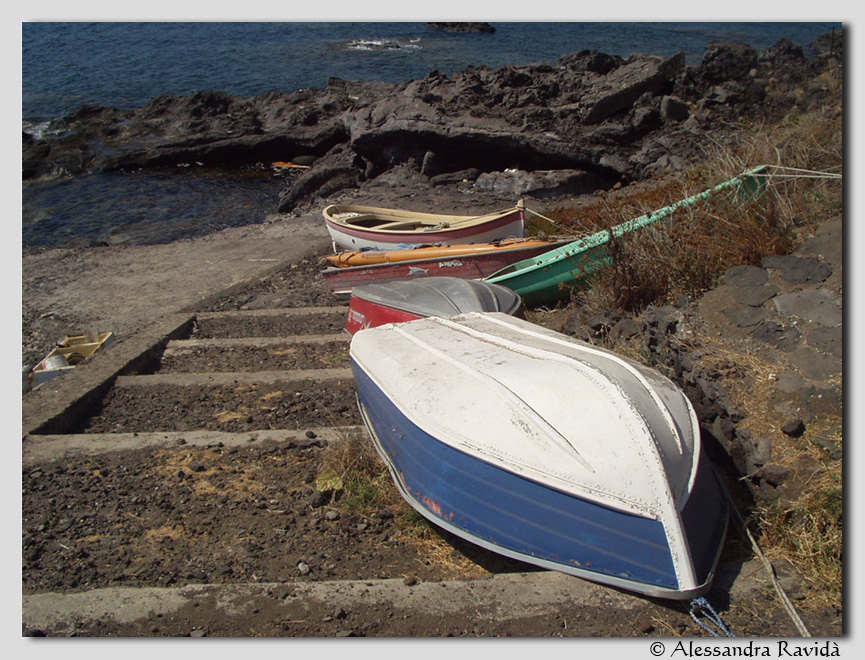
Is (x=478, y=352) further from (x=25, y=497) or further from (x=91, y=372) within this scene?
(x=91, y=372)

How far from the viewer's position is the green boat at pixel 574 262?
20.2 ft

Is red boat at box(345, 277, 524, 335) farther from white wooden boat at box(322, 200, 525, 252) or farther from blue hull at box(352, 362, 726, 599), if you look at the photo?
white wooden boat at box(322, 200, 525, 252)

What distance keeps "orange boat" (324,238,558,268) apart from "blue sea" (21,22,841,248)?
17.1 feet

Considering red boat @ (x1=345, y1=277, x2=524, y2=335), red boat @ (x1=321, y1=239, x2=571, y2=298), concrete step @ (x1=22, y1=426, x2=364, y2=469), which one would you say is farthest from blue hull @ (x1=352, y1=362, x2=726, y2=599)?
red boat @ (x1=321, y1=239, x2=571, y2=298)

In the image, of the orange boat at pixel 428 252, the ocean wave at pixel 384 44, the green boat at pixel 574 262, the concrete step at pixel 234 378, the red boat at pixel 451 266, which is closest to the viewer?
the concrete step at pixel 234 378

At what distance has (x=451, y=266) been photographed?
8.88 meters

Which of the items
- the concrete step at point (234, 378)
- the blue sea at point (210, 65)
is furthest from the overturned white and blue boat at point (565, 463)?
the blue sea at point (210, 65)

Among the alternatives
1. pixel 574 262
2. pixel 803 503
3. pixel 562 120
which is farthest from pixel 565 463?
pixel 562 120

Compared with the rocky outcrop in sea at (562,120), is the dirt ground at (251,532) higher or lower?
lower

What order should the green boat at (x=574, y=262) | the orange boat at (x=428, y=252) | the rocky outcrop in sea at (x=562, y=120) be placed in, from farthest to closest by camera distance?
1. the rocky outcrop in sea at (x=562, y=120)
2. the orange boat at (x=428, y=252)
3. the green boat at (x=574, y=262)

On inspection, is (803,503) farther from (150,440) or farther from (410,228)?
(410,228)

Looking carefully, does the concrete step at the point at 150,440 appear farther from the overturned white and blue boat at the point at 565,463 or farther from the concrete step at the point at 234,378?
the concrete step at the point at 234,378

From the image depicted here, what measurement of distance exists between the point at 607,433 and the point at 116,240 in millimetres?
15241

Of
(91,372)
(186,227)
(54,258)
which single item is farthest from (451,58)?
(91,372)
